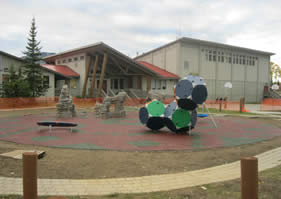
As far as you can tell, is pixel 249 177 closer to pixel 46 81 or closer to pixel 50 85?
pixel 46 81

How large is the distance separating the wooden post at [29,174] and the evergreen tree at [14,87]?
23.8 m

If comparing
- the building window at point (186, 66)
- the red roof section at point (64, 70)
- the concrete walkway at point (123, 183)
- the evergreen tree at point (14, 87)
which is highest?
the building window at point (186, 66)

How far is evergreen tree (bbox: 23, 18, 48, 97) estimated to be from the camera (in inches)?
1121

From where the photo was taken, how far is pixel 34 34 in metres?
29.0

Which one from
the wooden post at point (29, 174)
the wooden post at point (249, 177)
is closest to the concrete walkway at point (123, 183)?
the wooden post at point (29, 174)

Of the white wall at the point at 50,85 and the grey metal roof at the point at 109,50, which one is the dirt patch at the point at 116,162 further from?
the white wall at the point at 50,85

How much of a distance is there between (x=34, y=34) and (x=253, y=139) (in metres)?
27.2

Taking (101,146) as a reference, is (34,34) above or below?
above

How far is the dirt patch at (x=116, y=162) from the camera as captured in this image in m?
5.89

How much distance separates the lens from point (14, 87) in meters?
24.7

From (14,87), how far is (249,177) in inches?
1017

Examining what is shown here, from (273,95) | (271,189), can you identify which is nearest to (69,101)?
(271,189)

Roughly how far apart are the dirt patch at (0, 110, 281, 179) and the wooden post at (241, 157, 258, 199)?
293cm

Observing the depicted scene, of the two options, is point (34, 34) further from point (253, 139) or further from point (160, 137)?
point (253, 139)
